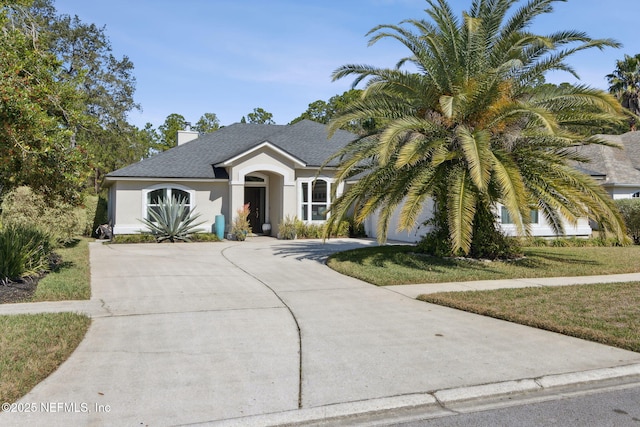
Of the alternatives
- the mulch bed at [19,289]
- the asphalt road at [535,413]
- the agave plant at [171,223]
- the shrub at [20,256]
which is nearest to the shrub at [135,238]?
the agave plant at [171,223]

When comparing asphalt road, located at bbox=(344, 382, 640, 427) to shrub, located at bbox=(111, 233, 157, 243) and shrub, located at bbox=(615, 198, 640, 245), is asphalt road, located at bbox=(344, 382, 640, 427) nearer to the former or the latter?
shrub, located at bbox=(111, 233, 157, 243)

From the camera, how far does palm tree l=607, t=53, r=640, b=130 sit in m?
36.4

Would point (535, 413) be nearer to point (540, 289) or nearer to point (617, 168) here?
point (540, 289)

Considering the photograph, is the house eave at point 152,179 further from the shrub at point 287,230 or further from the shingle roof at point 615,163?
the shingle roof at point 615,163

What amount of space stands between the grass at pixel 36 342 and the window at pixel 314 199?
13759mm

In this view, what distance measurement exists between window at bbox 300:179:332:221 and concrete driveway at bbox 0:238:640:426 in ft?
41.9

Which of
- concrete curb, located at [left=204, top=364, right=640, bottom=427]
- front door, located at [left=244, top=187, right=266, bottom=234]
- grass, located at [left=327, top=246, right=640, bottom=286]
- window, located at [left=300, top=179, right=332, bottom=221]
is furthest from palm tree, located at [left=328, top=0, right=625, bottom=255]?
front door, located at [left=244, top=187, right=266, bottom=234]

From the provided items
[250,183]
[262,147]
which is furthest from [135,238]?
[262,147]

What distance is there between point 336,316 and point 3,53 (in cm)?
676

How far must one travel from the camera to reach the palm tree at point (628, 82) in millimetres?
36406

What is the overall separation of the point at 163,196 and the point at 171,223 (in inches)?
99.0

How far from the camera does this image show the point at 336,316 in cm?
725

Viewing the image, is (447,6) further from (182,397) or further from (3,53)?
(182,397)

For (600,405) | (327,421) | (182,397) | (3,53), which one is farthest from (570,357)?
(3,53)
